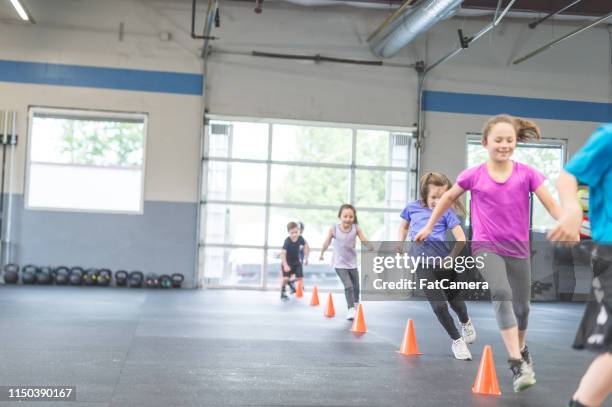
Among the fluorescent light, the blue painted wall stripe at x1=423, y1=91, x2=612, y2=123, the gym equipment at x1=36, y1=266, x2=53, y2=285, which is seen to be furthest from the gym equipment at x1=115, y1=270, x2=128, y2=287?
the blue painted wall stripe at x1=423, y1=91, x2=612, y2=123

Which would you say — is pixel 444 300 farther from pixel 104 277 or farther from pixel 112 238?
pixel 112 238

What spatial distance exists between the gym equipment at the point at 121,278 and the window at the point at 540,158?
7649 mm

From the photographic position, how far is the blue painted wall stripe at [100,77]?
48.0 feet

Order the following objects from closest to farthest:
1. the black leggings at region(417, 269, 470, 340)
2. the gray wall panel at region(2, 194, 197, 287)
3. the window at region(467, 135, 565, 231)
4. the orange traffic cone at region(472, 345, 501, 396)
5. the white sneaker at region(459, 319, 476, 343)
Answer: the orange traffic cone at region(472, 345, 501, 396) < the black leggings at region(417, 269, 470, 340) < the white sneaker at region(459, 319, 476, 343) < the gray wall panel at region(2, 194, 197, 287) < the window at region(467, 135, 565, 231)

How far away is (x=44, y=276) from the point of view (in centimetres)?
1413

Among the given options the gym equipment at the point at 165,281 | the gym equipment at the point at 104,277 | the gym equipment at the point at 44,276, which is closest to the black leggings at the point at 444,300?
the gym equipment at the point at 165,281

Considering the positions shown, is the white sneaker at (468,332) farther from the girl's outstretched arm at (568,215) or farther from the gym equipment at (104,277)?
the gym equipment at (104,277)

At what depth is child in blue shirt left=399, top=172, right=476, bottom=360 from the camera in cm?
629

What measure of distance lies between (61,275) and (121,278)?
1.14 metres

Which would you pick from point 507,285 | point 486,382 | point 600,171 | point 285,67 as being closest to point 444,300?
point 486,382

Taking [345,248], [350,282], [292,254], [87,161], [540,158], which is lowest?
[350,282]

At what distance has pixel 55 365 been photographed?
5.37 meters

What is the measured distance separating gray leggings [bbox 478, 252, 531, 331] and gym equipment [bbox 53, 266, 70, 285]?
11.2 metres

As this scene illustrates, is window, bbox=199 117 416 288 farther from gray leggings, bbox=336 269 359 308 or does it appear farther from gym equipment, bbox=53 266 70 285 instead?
gray leggings, bbox=336 269 359 308
